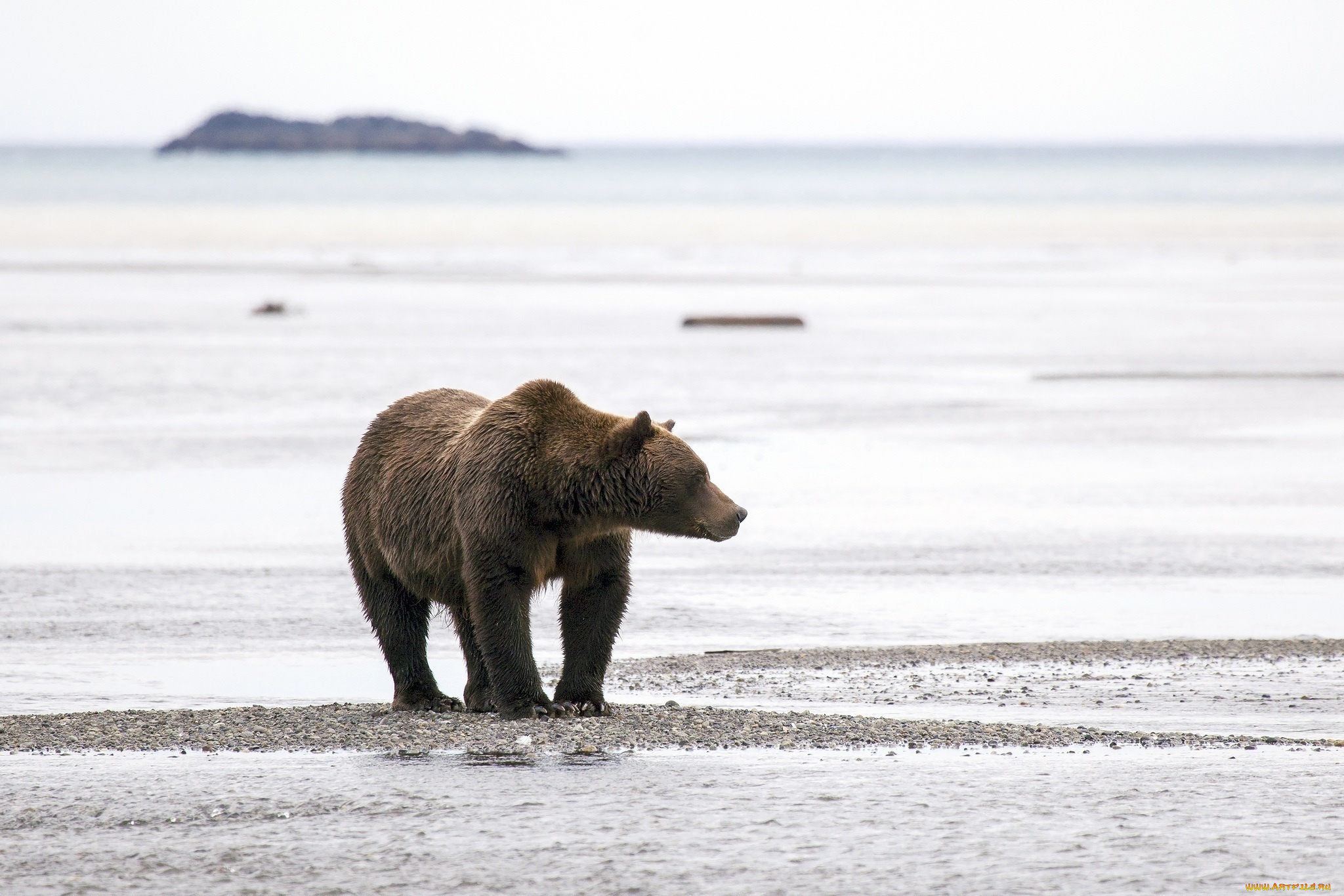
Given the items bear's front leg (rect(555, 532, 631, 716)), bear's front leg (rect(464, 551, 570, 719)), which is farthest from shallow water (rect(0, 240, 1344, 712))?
bear's front leg (rect(555, 532, 631, 716))

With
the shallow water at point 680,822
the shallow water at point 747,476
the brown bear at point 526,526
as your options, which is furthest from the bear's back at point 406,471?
the shallow water at point 680,822

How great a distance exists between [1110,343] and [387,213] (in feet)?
197

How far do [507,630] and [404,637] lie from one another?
2.44 ft

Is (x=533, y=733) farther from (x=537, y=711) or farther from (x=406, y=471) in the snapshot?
(x=406, y=471)

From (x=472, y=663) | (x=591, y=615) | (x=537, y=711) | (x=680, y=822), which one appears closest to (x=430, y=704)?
(x=472, y=663)

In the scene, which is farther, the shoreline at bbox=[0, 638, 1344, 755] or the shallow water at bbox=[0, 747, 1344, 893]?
the shoreline at bbox=[0, 638, 1344, 755]

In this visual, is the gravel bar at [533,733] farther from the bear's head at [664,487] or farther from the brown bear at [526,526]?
the bear's head at [664,487]

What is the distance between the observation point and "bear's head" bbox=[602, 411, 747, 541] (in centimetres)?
780

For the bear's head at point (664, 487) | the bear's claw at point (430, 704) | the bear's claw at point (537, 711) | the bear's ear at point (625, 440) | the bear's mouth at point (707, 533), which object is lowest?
the bear's claw at point (430, 704)

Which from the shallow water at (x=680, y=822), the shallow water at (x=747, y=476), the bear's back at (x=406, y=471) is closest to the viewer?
the shallow water at (x=680, y=822)

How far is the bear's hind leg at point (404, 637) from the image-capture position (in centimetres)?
824

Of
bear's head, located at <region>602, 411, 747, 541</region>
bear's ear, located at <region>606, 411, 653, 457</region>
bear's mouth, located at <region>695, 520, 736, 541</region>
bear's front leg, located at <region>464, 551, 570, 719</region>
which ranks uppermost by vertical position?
bear's ear, located at <region>606, 411, 653, 457</region>

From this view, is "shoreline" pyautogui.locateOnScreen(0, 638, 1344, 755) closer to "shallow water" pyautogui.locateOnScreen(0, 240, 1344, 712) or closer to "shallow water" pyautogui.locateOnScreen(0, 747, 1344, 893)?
"shallow water" pyautogui.locateOnScreen(0, 747, 1344, 893)

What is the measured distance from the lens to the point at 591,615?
8023 mm
